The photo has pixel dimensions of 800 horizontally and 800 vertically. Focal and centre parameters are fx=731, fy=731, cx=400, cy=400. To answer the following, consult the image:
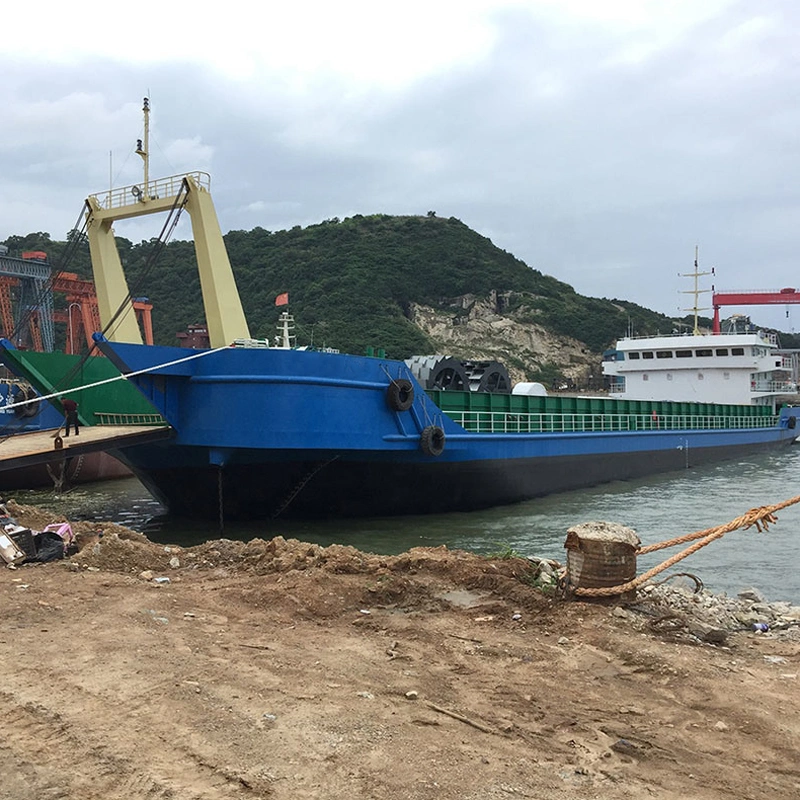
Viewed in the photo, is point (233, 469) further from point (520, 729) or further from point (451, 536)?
point (520, 729)

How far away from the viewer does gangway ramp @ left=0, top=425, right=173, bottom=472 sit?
33.1ft

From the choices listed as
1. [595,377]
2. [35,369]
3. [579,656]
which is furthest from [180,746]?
[595,377]

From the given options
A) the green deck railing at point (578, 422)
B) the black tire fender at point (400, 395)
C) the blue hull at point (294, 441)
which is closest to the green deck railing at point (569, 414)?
the green deck railing at point (578, 422)

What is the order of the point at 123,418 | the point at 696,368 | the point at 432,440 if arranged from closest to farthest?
the point at 432,440
the point at 123,418
the point at 696,368

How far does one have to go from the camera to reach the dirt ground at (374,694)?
2.77m

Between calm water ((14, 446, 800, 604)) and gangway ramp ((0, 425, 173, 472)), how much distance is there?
162cm

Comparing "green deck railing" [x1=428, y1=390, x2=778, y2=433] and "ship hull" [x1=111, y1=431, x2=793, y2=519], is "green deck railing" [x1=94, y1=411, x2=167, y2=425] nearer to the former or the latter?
"ship hull" [x1=111, y1=431, x2=793, y2=519]

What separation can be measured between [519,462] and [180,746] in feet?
41.1

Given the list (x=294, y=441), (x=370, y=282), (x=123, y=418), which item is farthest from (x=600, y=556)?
(x=370, y=282)

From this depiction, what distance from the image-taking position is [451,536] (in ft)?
37.0

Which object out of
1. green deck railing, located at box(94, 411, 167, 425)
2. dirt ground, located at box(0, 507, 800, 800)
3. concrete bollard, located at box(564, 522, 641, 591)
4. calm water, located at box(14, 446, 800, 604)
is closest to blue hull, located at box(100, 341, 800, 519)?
calm water, located at box(14, 446, 800, 604)

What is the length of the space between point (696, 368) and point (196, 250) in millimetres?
23141

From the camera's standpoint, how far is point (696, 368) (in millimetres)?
29625

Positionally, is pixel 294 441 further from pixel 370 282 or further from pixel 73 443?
pixel 370 282
